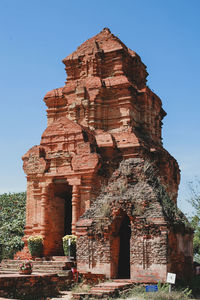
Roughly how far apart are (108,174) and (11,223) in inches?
412

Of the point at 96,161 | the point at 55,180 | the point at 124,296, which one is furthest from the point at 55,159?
the point at 124,296

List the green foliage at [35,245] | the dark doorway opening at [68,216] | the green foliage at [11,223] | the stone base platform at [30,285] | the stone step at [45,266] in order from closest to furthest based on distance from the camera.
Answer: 1. the stone base platform at [30,285]
2. the stone step at [45,266]
3. the green foliage at [35,245]
4. the dark doorway opening at [68,216]
5. the green foliage at [11,223]

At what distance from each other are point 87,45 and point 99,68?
2108mm

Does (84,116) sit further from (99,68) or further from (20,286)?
(20,286)

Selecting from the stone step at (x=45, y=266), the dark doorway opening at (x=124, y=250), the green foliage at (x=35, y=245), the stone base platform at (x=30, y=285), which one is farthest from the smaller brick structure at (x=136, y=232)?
the green foliage at (x=35, y=245)

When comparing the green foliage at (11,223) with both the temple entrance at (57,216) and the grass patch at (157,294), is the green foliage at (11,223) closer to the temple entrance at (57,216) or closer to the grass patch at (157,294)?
the temple entrance at (57,216)

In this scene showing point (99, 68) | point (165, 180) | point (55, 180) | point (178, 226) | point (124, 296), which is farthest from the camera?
point (99, 68)

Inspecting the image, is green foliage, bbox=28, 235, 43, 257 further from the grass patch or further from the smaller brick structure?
the grass patch

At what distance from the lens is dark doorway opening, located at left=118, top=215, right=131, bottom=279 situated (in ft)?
52.7

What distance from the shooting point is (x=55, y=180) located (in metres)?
20.5

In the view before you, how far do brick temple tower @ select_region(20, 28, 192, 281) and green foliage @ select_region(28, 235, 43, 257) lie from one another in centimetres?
44

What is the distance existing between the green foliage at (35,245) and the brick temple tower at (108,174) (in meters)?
0.44

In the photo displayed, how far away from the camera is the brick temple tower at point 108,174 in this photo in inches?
565

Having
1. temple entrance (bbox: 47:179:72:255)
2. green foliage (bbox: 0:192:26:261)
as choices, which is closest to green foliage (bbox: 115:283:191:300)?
temple entrance (bbox: 47:179:72:255)
